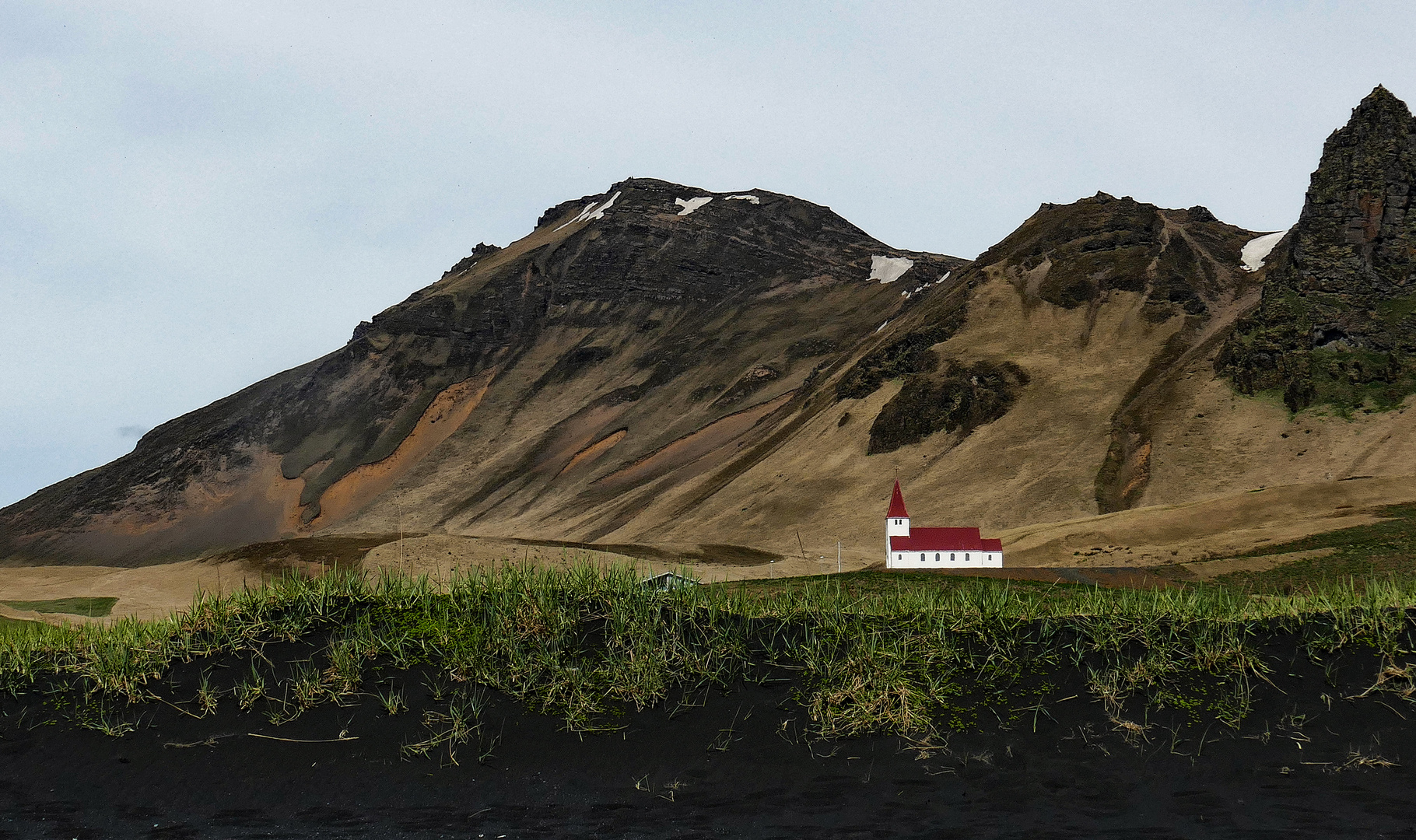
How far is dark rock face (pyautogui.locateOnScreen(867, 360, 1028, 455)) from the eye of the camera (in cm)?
10581

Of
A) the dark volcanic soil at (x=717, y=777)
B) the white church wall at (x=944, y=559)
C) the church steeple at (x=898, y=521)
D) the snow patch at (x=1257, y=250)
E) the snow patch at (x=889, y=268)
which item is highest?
the snow patch at (x=889, y=268)

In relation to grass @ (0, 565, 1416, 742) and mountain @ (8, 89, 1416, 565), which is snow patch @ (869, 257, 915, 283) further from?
grass @ (0, 565, 1416, 742)

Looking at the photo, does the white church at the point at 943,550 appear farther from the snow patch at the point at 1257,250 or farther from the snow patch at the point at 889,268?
the snow patch at the point at 889,268

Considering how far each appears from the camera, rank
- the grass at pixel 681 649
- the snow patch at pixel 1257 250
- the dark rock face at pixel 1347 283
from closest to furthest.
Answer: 1. the grass at pixel 681 649
2. the dark rock face at pixel 1347 283
3. the snow patch at pixel 1257 250

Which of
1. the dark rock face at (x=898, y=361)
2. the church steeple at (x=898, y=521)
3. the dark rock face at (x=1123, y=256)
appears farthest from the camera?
the dark rock face at (x=1123, y=256)

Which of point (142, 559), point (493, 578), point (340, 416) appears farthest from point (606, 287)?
point (493, 578)

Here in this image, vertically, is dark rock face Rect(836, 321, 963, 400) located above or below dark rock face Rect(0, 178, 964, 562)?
below

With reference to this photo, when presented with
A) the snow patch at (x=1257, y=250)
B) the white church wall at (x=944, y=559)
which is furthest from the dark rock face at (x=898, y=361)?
the white church wall at (x=944, y=559)

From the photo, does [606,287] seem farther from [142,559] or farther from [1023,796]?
[1023,796]

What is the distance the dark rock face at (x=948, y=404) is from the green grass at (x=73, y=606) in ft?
234

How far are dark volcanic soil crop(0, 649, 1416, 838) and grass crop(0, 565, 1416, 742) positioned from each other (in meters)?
0.26

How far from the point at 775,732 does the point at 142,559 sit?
485ft

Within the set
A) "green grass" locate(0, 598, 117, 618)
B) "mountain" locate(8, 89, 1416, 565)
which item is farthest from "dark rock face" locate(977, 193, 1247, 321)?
"green grass" locate(0, 598, 117, 618)

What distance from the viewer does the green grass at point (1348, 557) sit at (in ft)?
124
